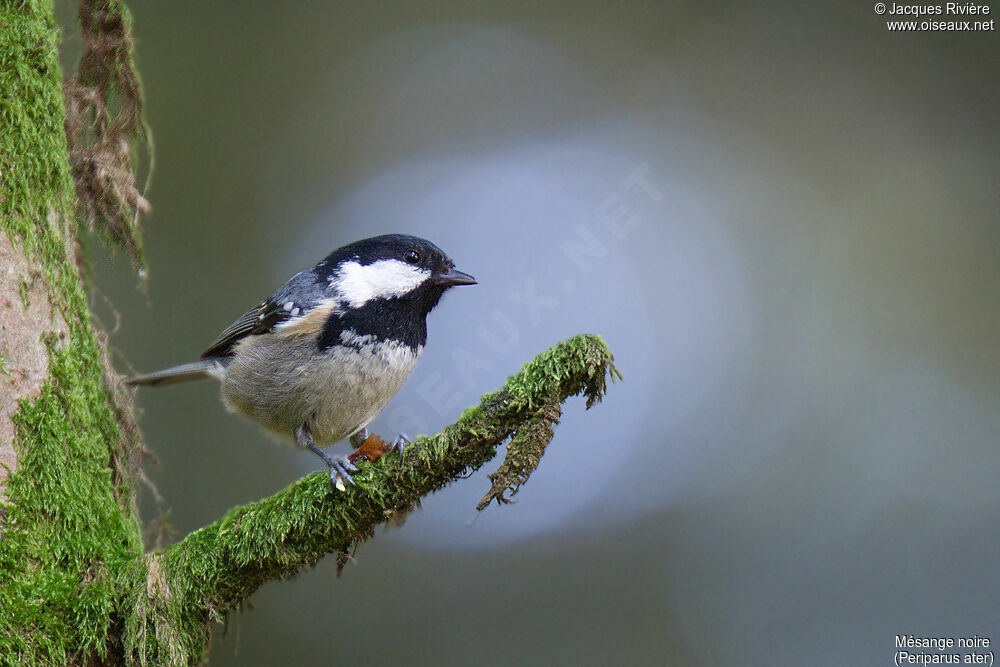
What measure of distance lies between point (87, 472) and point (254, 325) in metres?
1.27

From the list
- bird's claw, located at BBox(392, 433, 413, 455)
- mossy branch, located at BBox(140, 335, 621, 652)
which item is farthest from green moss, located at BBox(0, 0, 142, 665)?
bird's claw, located at BBox(392, 433, 413, 455)

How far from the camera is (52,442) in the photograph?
8.15 feet

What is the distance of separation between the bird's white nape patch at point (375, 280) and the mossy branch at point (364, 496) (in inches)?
45.8

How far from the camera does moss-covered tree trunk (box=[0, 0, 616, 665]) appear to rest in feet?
7.20

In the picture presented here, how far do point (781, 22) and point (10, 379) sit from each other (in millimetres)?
7173

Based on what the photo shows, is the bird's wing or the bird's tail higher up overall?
the bird's wing

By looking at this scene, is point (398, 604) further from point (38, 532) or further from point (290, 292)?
point (38, 532)

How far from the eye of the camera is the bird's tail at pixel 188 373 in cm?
377

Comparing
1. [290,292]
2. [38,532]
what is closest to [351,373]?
[290,292]

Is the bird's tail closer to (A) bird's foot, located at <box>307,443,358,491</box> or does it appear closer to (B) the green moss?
(B) the green moss

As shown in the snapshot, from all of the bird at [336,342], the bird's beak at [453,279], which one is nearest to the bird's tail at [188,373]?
the bird at [336,342]

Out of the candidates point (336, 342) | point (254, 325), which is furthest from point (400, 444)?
point (254, 325)

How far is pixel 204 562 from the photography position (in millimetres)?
2414

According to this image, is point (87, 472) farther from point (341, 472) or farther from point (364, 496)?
point (364, 496)
